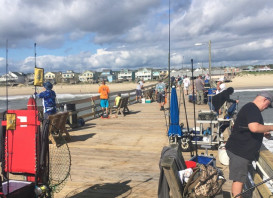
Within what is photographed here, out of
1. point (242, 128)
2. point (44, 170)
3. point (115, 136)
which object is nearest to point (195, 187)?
point (242, 128)

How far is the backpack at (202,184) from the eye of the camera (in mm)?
2837

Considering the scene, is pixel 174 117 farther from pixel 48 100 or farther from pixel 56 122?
pixel 48 100

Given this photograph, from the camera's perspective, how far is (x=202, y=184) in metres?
2.85

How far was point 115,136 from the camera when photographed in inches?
354

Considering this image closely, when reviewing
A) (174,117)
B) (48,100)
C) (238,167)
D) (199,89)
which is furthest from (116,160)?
(199,89)

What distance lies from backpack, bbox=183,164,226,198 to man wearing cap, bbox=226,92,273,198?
575 millimetres

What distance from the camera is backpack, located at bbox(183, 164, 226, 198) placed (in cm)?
284

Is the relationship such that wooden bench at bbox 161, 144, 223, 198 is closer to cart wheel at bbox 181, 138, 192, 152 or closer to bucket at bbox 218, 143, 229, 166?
bucket at bbox 218, 143, 229, 166

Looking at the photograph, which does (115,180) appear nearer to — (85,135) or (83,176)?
(83,176)

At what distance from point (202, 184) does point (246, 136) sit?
0.92 m

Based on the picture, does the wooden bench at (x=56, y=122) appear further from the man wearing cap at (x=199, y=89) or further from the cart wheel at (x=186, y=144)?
the man wearing cap at (x=199, y=89)

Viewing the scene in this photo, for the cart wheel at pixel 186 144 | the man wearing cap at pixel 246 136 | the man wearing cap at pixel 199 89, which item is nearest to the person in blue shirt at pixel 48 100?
the cart wheel at pixel 186 144

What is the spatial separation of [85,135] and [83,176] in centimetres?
395

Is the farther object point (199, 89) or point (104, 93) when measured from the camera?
point (199, 89)
